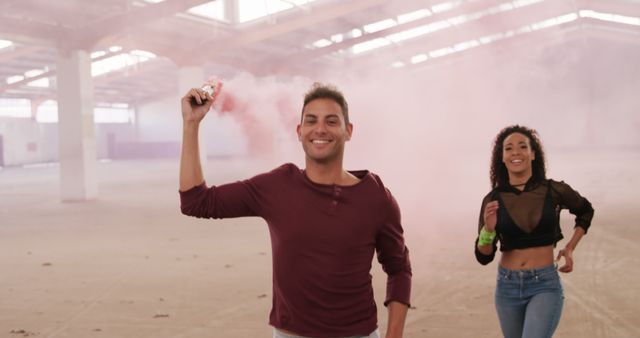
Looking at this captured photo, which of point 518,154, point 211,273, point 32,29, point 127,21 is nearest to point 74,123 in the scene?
point 32,29

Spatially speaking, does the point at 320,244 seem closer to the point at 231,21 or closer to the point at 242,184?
the point at 242,184

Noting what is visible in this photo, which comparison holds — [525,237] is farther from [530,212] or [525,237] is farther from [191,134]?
[191,134]

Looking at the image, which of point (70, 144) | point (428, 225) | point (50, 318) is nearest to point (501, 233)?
point (50, 318)

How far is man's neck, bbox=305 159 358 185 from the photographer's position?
223 centimetres

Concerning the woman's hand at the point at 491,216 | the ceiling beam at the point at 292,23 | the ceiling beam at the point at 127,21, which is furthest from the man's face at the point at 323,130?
the ceiling beam at the point at 292,23

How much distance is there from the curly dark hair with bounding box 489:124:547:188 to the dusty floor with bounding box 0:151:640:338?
2.05 metres

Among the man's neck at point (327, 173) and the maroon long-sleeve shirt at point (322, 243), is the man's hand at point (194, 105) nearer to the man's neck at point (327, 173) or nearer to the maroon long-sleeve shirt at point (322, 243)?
the maroon long-sleeve shirt at point (322, 243)

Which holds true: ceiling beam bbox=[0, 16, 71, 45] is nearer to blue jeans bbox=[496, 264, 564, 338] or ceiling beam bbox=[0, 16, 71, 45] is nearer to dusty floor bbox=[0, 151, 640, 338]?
dusty floor bbox=[0, 151, 640, 338]

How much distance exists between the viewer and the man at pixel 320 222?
2.11 metres

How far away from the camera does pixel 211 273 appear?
302 inches

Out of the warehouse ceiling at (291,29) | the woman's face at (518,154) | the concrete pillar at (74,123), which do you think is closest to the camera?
the woman's face at (518,154)

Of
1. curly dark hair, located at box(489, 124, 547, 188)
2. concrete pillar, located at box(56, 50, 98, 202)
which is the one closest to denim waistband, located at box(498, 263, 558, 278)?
curly dark hair, located at box(489, 124, 547, 188)

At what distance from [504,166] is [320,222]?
186cm

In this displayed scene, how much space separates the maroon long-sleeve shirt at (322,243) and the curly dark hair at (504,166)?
155cm
